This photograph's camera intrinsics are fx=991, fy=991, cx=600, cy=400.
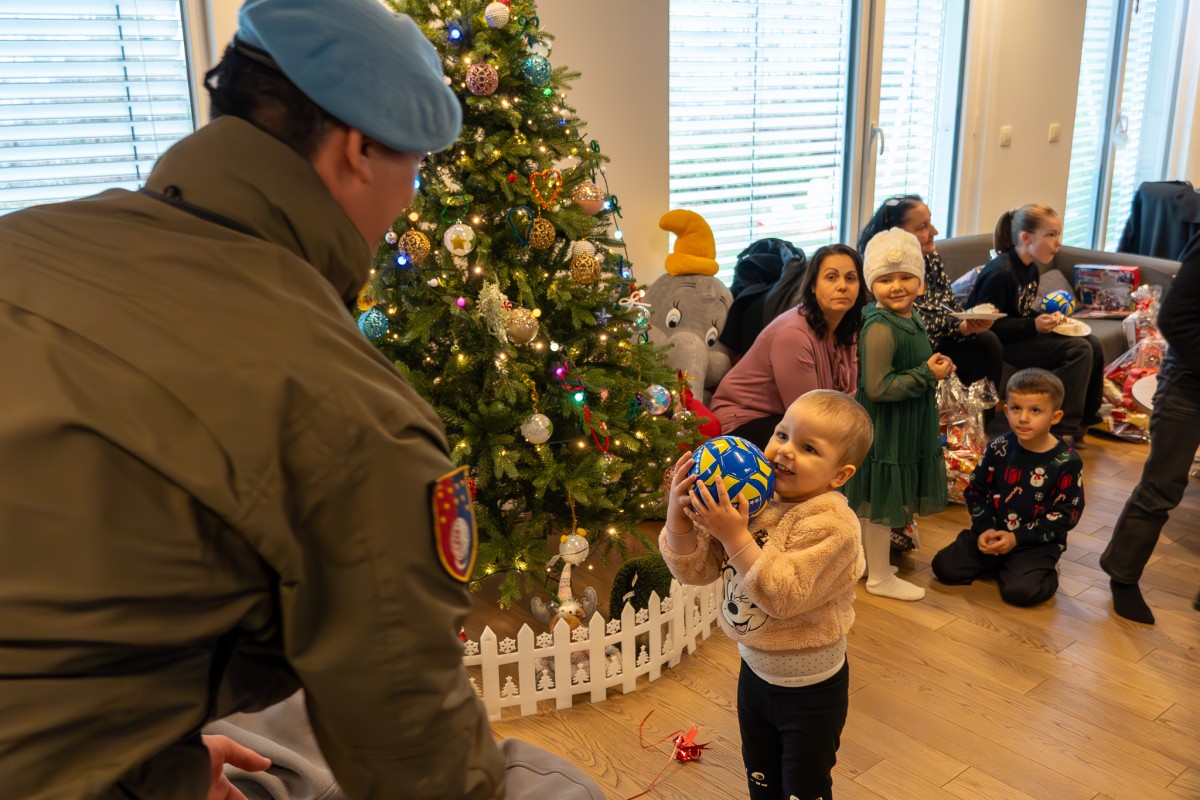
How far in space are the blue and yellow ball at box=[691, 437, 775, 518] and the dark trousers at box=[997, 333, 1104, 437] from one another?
11.9 feet

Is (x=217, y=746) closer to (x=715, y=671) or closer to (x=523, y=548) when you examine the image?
(x=523, y=548)

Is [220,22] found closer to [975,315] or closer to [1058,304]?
[975,315]

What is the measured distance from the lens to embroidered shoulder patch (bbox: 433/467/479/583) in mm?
887

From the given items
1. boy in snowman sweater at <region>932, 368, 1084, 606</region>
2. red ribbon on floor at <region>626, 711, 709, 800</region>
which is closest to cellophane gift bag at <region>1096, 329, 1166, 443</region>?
boy in snowman sweater at <region>932, 368, 1084, 606</region>

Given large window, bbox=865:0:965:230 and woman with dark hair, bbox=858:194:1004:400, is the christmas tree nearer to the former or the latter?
woman with dark hair, bbox=858:194:1004:400

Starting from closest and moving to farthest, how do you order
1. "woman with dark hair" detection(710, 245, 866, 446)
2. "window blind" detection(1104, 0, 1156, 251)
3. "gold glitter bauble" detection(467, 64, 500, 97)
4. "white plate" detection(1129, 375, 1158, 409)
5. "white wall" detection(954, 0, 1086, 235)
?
"gold glitter bauble" detection(467, 64, 500, 97) < "woman with dark hair" detection(710, 245, 866, 446) < "white plate" detection(1129, 375, 1158, 409) < "white wall" detection(954, 0, 1086, 235) < "window blind" detection(1104, 0, 1156, 251)

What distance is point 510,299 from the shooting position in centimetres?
294

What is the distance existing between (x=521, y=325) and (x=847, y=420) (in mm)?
1181

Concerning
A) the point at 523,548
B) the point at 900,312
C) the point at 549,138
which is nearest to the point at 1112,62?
the point at 900,312

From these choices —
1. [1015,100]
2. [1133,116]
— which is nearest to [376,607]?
[1015,100]

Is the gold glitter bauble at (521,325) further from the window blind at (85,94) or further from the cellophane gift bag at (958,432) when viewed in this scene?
the cellophane gift bag at (958,432)

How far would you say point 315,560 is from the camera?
85 centimetres

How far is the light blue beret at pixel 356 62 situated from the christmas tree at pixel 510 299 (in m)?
1.79

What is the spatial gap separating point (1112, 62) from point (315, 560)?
8.46m
